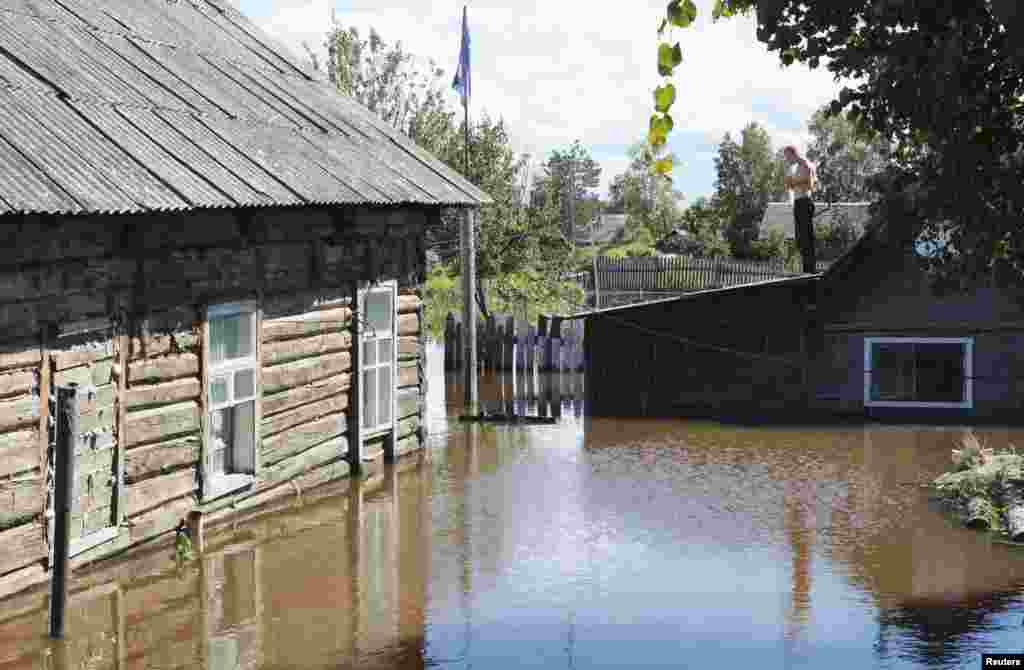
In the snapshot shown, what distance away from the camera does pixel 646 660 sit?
36.3 feet

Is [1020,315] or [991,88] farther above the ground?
[991,88]

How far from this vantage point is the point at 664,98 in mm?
4777

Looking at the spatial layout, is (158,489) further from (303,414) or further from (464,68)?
(464,68)

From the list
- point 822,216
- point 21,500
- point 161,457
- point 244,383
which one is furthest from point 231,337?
point 822,216

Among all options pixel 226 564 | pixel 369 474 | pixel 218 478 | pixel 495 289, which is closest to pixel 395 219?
pixel 369 474

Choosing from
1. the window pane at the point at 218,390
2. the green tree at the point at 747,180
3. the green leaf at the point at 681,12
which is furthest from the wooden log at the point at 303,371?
the green tree at the point at 747,180

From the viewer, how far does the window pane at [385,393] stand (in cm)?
1986

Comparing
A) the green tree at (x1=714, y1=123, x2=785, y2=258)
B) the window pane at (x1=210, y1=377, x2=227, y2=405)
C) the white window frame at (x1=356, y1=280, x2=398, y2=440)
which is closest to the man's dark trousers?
the white window frame at (x1=356, y1=280, x2=398, y2=440)

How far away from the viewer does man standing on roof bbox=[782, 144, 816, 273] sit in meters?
24.2

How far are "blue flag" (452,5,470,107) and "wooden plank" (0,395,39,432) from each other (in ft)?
52.7

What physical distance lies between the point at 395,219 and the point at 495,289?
21828 mm

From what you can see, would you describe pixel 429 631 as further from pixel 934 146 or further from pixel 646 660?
pixel 934 146

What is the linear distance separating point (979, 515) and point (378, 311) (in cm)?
832

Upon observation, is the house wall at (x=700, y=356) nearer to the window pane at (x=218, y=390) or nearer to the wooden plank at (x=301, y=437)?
the wooden plank at (x=301, y=437)
